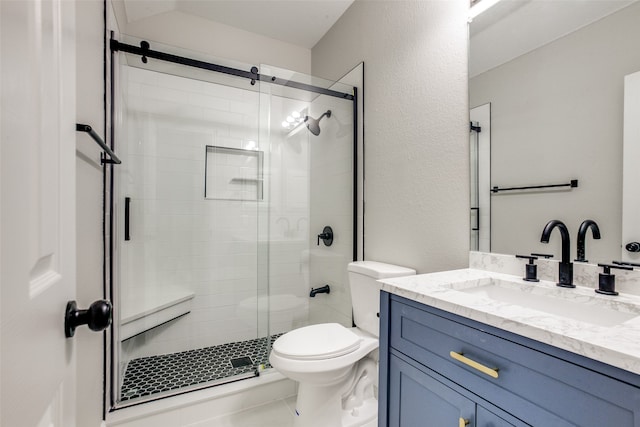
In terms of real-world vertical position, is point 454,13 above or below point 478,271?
above

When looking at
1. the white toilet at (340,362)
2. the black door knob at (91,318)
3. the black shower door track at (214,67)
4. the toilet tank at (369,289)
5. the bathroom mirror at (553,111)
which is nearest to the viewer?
the black door knob at (91,318)

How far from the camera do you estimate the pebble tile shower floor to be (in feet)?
5.89

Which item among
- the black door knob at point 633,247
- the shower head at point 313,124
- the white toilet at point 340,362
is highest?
the shower head at point 313,124

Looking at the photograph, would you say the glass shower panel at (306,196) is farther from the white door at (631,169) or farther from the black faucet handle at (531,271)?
the white door at (631,169)

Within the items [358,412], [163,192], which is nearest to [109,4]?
[163,192]

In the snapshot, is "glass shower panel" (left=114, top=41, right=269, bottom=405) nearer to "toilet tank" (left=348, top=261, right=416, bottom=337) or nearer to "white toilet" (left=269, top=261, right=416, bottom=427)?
"white toilet" (left=269, top=261, right=416, bottom=427)

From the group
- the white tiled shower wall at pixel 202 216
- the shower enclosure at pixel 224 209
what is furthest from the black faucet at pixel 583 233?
the white tiled shower wall at pixel 202 216

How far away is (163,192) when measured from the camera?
231 cm

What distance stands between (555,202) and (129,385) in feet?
7.77

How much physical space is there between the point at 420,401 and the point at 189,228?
2061 millimetres

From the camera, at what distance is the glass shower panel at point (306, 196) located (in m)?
2.15

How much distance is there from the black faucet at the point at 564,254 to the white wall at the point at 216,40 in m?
2.30

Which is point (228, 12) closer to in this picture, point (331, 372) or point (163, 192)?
point (163, 192)

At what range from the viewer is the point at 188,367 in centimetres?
206
